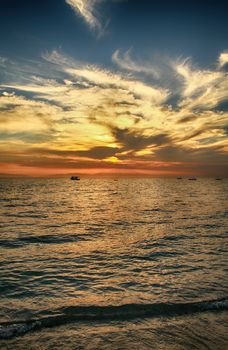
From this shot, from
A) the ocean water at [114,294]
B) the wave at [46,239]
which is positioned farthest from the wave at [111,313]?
the wave at [46,239]

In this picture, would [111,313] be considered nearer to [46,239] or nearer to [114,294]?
[114,294]

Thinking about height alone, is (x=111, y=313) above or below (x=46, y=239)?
above

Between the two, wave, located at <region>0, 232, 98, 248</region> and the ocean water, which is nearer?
the ocean water

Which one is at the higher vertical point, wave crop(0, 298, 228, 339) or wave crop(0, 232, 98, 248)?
wave crop(0, 298, 228, 339)

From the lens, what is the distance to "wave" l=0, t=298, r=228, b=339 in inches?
268

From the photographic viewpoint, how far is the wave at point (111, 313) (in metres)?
6.80

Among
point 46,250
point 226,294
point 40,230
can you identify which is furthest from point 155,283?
point 40,230

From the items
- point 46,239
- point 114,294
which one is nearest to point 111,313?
point 114,294

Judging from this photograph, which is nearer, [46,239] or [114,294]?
[114,294]

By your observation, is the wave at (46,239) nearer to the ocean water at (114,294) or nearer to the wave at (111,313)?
the ocean water at (114,294)

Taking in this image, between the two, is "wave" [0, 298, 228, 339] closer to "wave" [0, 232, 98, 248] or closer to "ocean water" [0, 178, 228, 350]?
"ocean water" [0, 178, 228, 350]

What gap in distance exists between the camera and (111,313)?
24.9 feet

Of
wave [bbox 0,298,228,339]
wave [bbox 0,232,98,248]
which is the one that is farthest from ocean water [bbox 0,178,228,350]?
wave [bbox 0,232,98,248]

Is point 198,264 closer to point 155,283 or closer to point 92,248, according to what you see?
point 155,283
